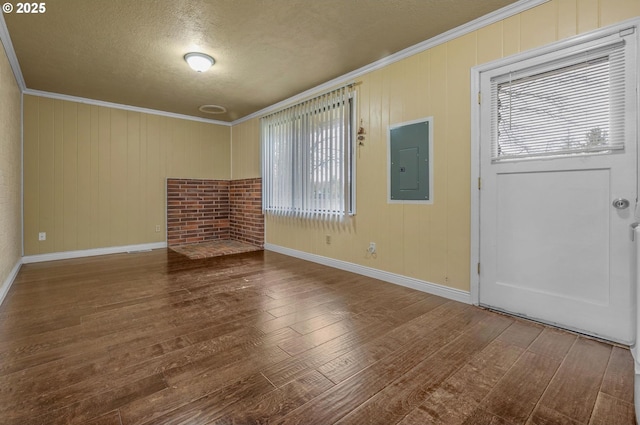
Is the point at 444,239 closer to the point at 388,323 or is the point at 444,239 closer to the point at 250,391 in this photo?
the point at 388,323

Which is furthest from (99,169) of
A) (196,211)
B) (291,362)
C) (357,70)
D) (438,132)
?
(438,132)

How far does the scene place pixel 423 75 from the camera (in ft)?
10.2

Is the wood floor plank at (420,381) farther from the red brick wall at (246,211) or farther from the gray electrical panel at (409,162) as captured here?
the red brick wall at (246,211)

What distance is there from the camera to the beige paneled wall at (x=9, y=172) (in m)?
2.99

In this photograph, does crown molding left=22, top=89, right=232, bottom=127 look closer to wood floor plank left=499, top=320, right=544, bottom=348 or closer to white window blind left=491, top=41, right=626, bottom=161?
white window blind left=491, top=41, right=626, bottom=161

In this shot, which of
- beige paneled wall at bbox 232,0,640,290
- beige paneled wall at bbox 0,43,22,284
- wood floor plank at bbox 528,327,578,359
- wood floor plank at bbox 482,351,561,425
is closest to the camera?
wood floor plank at bbox 482,351,561,425

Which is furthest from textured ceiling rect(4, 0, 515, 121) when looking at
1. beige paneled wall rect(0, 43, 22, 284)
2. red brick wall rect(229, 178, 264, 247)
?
red brick wall rect(229, 178, 264, 247)

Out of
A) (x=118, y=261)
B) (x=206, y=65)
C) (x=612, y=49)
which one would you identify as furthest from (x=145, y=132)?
(x=612, y=49)

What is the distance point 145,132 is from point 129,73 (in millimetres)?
1819

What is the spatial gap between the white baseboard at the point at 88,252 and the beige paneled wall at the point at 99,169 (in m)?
0.07

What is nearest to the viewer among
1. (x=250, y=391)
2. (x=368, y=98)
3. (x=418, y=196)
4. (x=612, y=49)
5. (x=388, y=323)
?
(x=250, y=391)

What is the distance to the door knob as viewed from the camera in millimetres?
2023

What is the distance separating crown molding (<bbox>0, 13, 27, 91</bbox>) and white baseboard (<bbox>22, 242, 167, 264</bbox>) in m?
2.35

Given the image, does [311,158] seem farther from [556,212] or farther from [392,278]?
[556,212]
